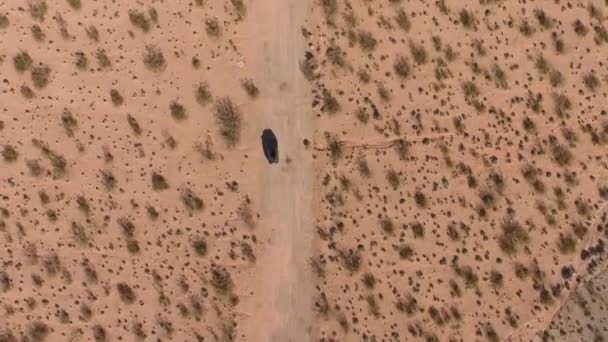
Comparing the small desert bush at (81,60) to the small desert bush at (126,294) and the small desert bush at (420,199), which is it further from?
the small desert bush at (420,199)

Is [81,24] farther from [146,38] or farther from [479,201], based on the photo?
[479,201]


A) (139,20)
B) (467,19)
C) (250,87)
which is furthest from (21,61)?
(467,19)

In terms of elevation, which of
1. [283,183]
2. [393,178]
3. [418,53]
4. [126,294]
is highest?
[418,53]

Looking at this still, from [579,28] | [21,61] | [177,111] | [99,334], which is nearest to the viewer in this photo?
[99,334]

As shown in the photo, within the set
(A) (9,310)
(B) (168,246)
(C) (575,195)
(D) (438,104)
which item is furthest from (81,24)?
(C) (575,195)

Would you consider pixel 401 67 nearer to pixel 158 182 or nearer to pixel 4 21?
pixel 158 182

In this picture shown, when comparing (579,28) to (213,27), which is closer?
(213,27)

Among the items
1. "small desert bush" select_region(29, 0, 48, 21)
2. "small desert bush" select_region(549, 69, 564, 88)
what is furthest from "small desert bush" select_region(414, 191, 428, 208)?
"small desert bush" select_region(29, 0, 48, 21)

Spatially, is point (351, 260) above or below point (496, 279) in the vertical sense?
above
